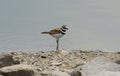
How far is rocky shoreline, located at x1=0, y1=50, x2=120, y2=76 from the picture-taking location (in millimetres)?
14758

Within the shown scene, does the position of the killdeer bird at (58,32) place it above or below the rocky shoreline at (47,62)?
above

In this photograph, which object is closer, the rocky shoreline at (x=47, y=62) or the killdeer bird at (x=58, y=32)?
the rocky shoreline at (x=47, y=62)

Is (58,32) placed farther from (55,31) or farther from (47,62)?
(47,62)

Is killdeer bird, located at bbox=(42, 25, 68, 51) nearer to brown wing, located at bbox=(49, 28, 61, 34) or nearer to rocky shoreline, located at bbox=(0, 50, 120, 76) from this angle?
brown wing, located at bbox=(49, 28, 61, 34)

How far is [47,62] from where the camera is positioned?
59.8ft

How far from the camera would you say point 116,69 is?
14422mm

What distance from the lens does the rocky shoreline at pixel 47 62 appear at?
14.8 m

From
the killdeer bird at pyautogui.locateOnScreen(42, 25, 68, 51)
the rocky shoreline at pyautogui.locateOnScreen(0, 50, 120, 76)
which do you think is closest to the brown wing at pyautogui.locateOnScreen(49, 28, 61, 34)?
the killdeer bird at pyautogui.locateOnScreen(42, 25, 68, 51)

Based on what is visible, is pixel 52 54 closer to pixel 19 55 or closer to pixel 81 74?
pixel 19 55

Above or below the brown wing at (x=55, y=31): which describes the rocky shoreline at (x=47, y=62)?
below

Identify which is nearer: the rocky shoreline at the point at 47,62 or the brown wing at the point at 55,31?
the rocky shoreline at the point at 47,62

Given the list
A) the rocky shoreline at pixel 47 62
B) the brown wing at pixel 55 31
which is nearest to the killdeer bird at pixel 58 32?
the brown wing at pixel 55 31


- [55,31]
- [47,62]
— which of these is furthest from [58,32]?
[47,62]

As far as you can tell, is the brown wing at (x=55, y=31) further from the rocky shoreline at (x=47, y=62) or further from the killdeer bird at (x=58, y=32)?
the rocky shoreline at (x=47, y=62)
